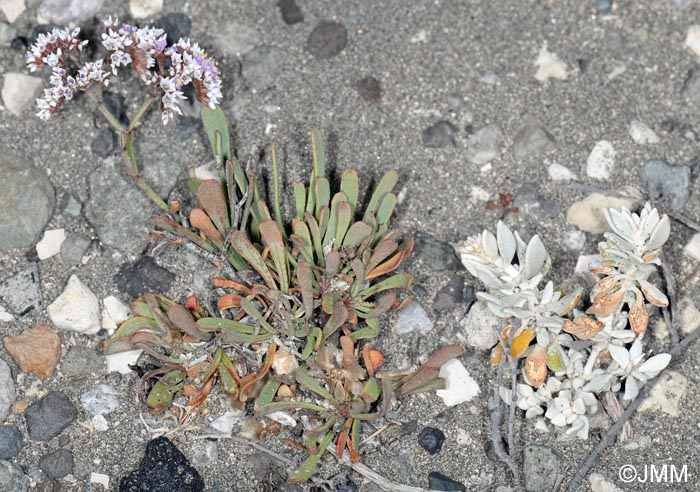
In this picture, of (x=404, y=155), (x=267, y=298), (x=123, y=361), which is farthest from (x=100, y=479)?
(x=404, y=155)

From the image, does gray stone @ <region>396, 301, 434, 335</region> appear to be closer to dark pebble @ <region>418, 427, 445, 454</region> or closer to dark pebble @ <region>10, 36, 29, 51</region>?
dark pebble @ <region>418, 427, 445, 454</region>

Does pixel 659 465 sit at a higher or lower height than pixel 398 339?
lower

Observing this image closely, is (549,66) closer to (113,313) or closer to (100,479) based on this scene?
(113,313)

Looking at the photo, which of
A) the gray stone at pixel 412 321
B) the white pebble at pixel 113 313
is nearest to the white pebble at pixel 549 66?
the gray stone at pixel 412 321

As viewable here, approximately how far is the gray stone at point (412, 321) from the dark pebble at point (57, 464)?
1447 mm

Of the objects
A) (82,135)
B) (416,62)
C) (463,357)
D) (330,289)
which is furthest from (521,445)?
(82,135)

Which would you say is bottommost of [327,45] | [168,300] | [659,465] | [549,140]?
[659,465]

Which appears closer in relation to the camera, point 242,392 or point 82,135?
point 242,392

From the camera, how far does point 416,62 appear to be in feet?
13.4

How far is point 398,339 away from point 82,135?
1722 mm

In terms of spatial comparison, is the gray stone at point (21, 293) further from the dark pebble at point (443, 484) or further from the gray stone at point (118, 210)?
the dark pebble at point (443, 484)

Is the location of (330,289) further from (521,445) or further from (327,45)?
(327,45)

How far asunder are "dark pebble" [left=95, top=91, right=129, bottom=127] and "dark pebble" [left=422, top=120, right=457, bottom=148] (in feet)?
4.57

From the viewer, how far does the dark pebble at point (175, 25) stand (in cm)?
407
